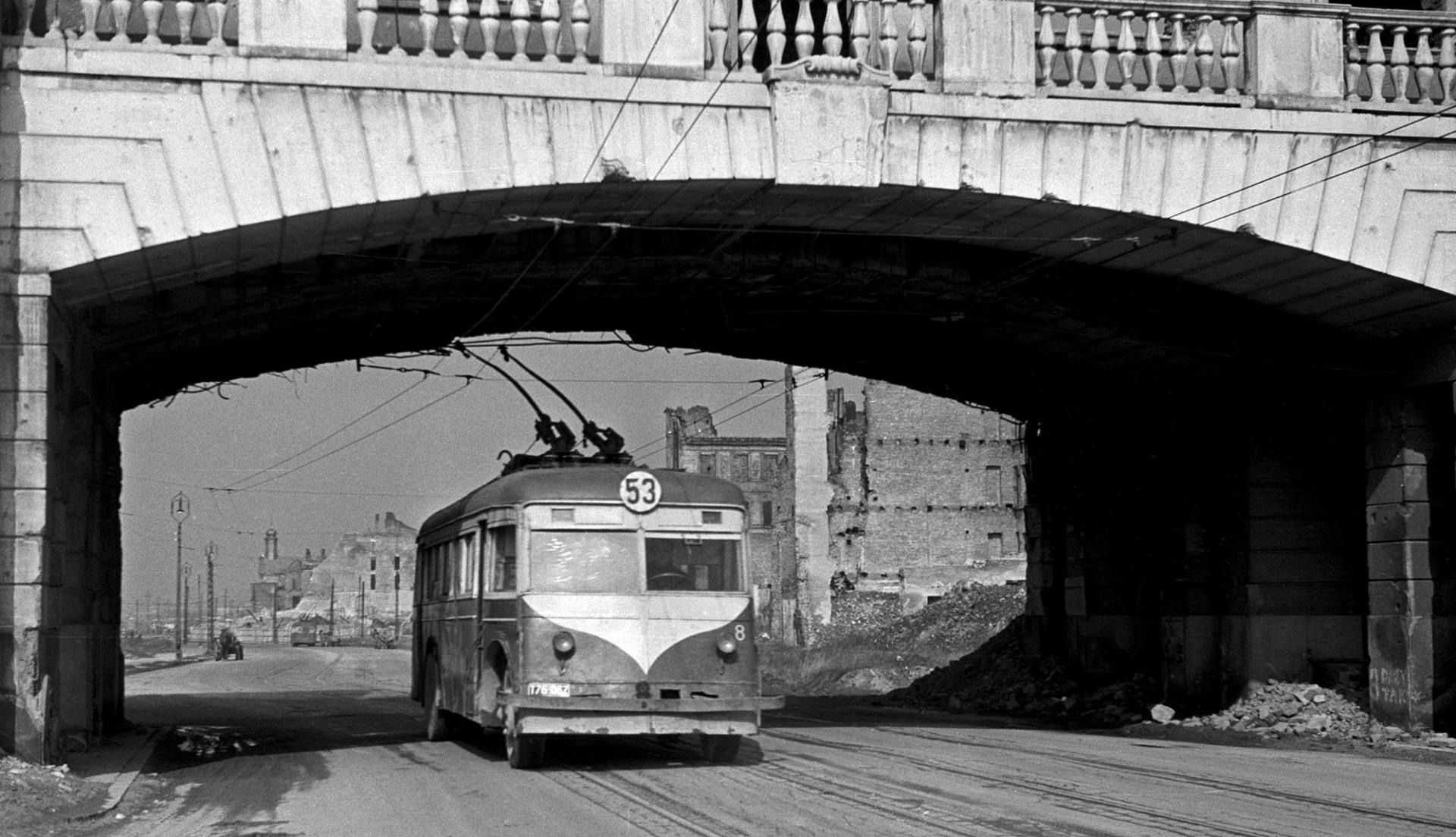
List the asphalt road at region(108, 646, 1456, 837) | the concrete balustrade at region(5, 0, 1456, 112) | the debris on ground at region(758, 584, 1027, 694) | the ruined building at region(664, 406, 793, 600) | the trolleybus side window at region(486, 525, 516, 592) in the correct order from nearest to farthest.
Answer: the asphalt road at region(108, 646, 1456, 837)
the concrete balustrade at region(5, 0, 1456, 112)
the trolleybus side window at region(486, 525, 516, 592)
the debris on ground at region(758, 584, 1027, 694)
the ruined building at region(664, 406, 793, 600)

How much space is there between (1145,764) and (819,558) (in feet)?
130

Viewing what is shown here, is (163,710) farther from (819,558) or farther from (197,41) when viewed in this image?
(819,558)

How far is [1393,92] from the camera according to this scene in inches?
669

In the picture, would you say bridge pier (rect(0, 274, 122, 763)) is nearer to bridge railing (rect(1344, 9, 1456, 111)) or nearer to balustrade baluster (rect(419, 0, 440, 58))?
balustrade baluster (rect(419, 0, 440, 58))

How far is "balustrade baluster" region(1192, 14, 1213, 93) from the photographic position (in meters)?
16.5

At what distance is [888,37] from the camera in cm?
1597

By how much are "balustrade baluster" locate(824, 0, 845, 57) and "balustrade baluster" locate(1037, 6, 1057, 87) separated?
205 cm

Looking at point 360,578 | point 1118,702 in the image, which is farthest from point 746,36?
point 360,578

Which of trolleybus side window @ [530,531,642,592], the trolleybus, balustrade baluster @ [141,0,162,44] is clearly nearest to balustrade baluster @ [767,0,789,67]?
the trolleybus

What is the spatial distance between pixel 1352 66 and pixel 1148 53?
224cm

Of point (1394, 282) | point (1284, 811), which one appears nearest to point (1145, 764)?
point (1284, 811)

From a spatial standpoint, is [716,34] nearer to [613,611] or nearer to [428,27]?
[428,27]

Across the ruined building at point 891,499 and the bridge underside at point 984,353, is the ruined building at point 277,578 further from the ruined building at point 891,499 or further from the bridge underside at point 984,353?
the bridge underside at point 984,353

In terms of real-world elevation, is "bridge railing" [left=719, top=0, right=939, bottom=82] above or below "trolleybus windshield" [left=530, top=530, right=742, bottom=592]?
above
